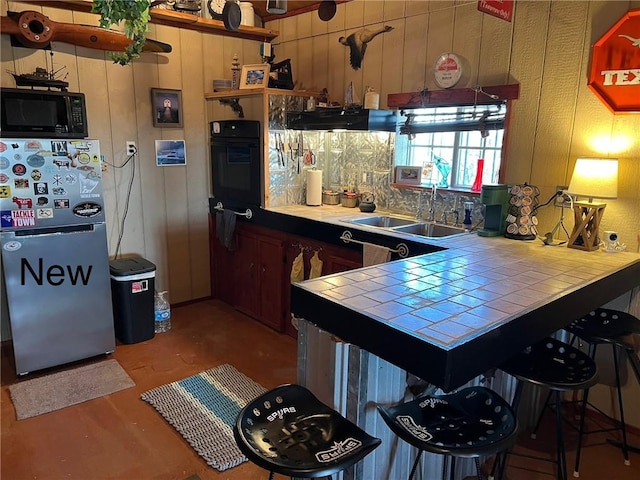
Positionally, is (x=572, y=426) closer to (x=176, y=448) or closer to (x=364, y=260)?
(x=364, y=260)

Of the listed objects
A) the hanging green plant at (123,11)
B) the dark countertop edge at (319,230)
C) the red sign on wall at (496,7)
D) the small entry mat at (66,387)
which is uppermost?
the red sign on wall at (496,7)

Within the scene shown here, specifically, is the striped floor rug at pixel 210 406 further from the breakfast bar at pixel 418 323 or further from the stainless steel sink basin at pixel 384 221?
the stainless steel sink basin at pixel 384 221

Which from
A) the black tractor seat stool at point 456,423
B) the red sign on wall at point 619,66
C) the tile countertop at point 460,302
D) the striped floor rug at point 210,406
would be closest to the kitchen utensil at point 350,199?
the tile countertop at point 460,302

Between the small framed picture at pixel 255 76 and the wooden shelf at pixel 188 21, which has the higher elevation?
the wooden shelf at pixel 188 21

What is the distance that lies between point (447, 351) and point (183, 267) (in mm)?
3395

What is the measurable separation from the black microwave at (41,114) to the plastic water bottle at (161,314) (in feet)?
Result: 4.53

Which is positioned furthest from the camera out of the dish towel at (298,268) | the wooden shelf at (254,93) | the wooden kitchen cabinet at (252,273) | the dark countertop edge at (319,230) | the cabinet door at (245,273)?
the cabinet door at (245,273)

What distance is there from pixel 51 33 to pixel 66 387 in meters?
2.35

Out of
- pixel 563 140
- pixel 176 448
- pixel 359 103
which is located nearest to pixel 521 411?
pixel 563 140

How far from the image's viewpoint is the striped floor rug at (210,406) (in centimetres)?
232

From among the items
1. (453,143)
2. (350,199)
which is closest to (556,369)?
(453,143)

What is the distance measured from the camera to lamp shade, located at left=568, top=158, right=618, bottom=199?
2.33 meters

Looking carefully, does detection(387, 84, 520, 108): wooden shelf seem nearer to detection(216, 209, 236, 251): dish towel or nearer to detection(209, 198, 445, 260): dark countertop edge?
detection(209, 198, 445, 260): dark countertop edge

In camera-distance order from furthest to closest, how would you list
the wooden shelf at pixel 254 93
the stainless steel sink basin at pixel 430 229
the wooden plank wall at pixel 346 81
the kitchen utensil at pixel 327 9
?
1. the wooden shelf at pixel 254 93
2. the stainless steel sink basin at pixel 430 229
3. the kitchen utensil at pixel 327 9
4. the wooden plank wall at pixel 346 81
